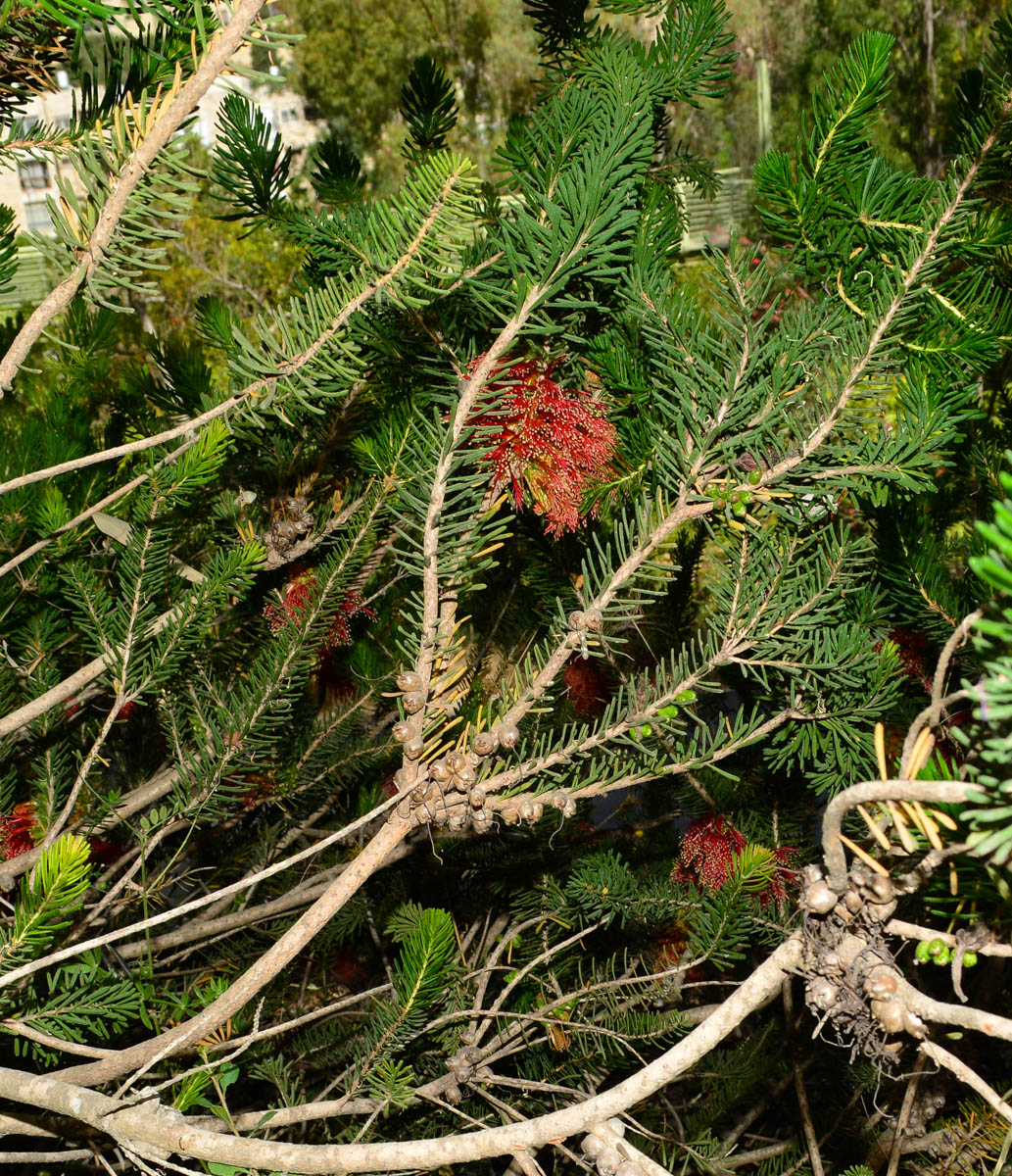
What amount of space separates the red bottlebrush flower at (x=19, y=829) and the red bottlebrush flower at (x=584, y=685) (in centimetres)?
41

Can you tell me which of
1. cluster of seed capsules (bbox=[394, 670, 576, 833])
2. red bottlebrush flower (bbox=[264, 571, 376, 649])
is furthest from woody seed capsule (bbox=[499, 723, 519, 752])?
red bottlebrush flower (bbox=[264, 571, 376, 649])

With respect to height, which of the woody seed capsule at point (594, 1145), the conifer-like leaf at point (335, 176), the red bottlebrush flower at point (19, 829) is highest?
the conifer-like leaf at point (335, 176)

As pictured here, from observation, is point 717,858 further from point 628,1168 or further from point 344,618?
point 628,1168

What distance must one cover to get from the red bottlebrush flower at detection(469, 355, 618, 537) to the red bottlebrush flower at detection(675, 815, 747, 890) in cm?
36

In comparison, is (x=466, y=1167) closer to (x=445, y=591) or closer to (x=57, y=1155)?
(x=57, y=1155)

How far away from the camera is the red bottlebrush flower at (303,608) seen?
67 cm

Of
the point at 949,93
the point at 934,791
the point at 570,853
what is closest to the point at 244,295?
the point at 949,93

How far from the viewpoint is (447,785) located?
16.5 inches

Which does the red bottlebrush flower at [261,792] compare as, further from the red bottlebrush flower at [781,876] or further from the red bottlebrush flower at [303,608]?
the red bottlebrush flower at [781,876]

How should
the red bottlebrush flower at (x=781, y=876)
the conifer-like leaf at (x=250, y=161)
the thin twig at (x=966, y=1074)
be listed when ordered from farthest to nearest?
the red bottlebrush flower at (x=781, y=876) → the conifer-like leaf at (x=250, y=161) → the thin twig at (x=966, y=1074)

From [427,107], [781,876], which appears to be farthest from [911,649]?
[427,107]

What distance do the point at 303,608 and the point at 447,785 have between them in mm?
276

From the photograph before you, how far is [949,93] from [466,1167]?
4.05m

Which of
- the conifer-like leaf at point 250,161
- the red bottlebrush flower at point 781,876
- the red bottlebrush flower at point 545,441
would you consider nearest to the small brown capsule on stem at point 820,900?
the red bottlebrush flower at point 545,441
